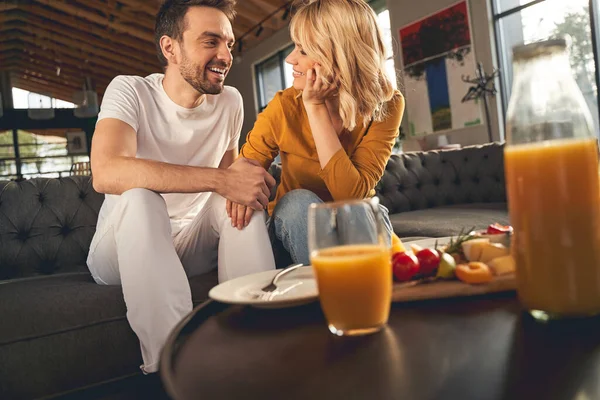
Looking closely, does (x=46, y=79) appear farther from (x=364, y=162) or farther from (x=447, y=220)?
(x=364, y=162)

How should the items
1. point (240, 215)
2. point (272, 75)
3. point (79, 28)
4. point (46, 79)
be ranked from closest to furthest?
point (240, 215) → point (79, 28) → point (272, 75) → point (46, 79)

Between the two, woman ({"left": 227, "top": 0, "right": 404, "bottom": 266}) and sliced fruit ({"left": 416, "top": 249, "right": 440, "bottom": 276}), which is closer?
sliced fruit ({"left": 416, "top": 249, "right": 440, "bottom": 276})

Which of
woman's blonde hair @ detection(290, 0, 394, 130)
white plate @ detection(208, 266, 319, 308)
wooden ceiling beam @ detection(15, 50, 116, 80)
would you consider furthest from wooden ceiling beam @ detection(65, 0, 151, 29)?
white plate @ detection(208, 266, 319, 308)

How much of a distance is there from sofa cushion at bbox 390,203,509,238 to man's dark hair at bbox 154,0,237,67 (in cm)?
116

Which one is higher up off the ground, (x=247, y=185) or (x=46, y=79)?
(x=46, y=79)

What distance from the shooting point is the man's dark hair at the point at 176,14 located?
1.96m

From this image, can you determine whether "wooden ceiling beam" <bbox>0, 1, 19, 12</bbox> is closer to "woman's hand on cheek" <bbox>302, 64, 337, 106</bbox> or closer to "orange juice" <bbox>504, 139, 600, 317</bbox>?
"woman's hand on cheek" <bbox>302, 64, 337, 106</bbox>

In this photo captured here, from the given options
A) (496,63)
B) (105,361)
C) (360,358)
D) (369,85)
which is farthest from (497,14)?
(360,358)

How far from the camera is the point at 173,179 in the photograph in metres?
1.48

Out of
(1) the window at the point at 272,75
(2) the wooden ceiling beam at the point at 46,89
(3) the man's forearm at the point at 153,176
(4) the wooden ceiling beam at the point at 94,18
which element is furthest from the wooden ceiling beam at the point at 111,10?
(3) the man's forearm at the point at 153,176

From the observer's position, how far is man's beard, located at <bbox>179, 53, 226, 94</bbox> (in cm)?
185

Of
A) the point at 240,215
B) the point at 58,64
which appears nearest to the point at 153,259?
the point at 240,215

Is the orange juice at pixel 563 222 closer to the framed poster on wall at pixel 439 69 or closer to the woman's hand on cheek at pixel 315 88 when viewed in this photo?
the woman's hand on cheek at pixel 315 88

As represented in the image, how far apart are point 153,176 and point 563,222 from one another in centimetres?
116
